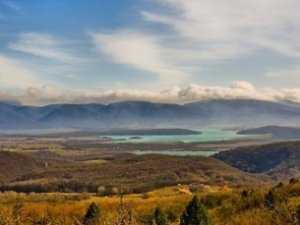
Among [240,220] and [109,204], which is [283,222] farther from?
[109,204]

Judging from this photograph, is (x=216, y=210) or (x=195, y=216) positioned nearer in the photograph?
(x=195, y=216)

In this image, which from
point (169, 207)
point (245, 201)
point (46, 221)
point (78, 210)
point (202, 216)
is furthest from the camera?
point (78, 210)

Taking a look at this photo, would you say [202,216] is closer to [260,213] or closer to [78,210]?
[260,213]

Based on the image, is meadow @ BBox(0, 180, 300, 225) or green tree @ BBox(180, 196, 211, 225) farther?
green tree @ BBox(180, 196, 211, 225)

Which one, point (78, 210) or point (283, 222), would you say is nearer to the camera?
point (283, 222)

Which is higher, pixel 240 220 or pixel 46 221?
pixel 46 221

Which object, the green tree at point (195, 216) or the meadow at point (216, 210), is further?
the green tree at point (195, 216)

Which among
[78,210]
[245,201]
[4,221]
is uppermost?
[4,221]

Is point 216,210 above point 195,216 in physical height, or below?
below

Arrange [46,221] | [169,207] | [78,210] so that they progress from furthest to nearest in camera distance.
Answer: [78,210] → [169,207] → [46,221]

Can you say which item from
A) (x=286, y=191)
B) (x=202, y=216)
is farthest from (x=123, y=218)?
(x=286, y=191)
